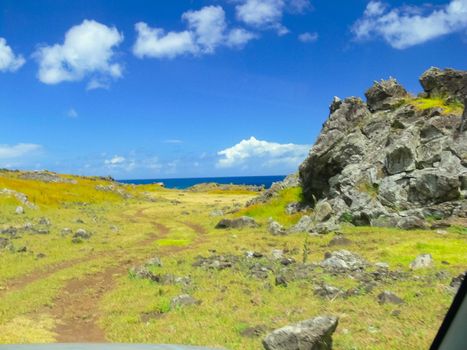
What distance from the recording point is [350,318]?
15812 mm

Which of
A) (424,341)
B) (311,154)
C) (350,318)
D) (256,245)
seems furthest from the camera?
(311,154)

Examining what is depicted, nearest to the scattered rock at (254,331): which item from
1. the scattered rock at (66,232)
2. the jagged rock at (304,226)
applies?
the jagged rock at (304,226)

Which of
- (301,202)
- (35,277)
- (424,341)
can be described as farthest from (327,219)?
(424,341)

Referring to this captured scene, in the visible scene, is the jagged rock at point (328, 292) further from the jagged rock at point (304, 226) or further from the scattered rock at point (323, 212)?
the scattered rock at point (323, 212)

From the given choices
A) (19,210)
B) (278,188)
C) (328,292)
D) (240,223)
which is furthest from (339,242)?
(19,210)

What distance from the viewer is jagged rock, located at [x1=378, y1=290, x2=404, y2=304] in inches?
681

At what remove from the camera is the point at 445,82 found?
5500cm

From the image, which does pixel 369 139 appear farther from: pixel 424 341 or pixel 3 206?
pixel 3 206

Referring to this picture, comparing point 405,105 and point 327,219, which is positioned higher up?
point 405,105

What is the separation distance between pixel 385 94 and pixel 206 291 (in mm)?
46476

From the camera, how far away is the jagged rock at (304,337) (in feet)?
40.0

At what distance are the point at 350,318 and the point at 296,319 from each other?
2004mm

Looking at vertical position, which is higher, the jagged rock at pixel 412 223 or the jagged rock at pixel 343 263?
the jagged rock at pixel 412 223

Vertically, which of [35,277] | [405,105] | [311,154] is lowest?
[35,277]
